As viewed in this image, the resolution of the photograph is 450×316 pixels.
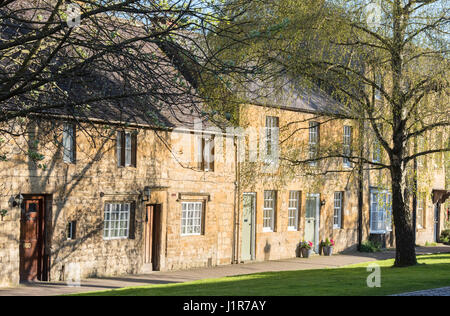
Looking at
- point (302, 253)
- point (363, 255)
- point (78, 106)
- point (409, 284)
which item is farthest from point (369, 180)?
point (78, 106)

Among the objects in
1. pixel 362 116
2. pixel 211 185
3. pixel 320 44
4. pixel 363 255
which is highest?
pixel 320 44

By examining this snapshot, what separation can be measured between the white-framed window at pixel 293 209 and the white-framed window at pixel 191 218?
559 cm

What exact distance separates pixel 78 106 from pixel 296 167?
38.9ft

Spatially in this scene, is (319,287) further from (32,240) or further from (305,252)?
(305,252)

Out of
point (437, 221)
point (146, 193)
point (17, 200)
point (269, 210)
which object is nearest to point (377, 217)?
point (437, 221)

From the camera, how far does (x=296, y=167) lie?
2238 centimetres

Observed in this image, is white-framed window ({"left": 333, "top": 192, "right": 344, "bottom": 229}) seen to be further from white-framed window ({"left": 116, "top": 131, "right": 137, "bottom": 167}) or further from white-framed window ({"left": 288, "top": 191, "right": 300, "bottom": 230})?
white-framed window ({"left": 116, "top": 131, "right": 137, "bottom": 167})

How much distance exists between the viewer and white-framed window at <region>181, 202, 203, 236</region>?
25.7 metres

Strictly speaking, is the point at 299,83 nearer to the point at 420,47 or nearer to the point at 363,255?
the point at 420,47

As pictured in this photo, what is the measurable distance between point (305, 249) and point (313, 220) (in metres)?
1.82

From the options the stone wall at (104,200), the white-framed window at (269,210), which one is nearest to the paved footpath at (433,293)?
the stone wall at (104,200)

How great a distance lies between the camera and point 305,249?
30.6 metres

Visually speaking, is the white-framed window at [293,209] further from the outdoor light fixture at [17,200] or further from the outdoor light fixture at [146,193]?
the outdoor light fixture at [17,200]

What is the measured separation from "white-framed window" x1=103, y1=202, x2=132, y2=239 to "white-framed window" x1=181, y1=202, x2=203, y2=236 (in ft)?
8.57
